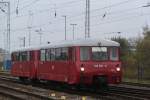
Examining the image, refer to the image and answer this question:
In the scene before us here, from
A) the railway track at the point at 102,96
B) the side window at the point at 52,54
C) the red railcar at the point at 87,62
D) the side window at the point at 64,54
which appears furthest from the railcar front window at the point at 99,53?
the side window at the point at 52,54

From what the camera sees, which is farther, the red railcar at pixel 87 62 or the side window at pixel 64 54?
the side window at pixel 64 54

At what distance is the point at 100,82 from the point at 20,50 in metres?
13.6

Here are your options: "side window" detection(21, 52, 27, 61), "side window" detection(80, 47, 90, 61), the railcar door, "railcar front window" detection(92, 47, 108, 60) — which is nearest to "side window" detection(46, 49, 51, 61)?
the railcar door

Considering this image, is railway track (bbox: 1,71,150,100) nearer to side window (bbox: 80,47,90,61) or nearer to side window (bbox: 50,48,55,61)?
side window (bbox: 80,47,90,61)

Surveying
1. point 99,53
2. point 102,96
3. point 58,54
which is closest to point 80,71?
point 99,53

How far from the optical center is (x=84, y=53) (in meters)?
23.0

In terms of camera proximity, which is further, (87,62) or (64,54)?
(64,54)

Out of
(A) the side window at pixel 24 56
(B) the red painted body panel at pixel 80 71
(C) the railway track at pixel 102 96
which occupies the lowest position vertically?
(C) the railway track at pixel 102 96

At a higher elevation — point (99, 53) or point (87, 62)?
point (99, 53)

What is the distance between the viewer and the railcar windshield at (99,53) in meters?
22.9

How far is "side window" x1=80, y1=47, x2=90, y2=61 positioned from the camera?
74.8ft

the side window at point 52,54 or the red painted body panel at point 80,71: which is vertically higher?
the side window at point 52,54

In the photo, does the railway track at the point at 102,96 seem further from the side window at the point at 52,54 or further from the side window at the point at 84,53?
the side window at the point at 52,54

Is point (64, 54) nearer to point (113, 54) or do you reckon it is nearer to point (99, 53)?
point (99, 53)
